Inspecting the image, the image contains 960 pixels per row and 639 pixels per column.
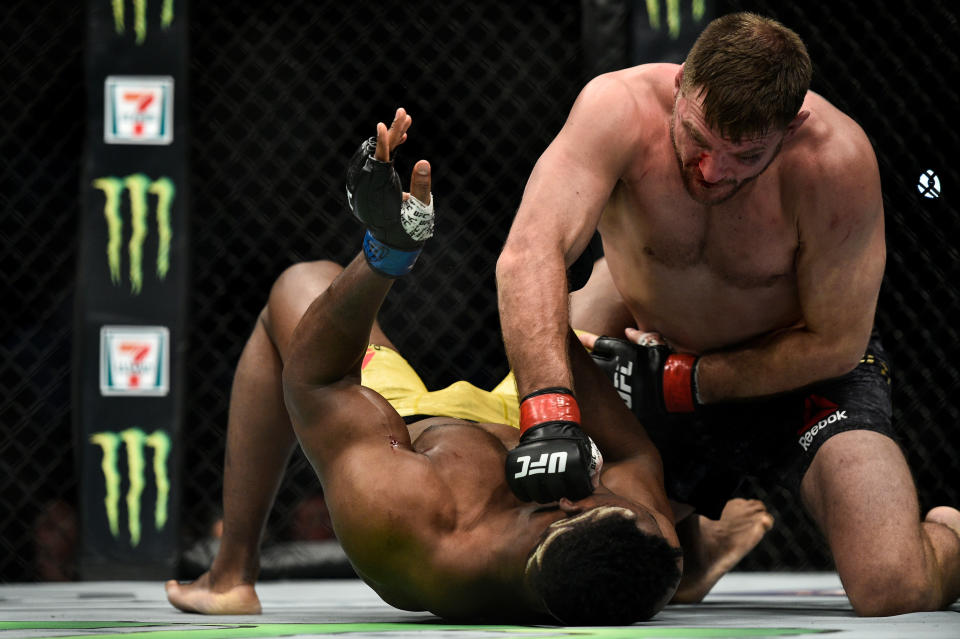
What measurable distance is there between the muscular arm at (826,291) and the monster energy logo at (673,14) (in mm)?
1282

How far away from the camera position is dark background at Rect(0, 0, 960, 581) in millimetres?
3131

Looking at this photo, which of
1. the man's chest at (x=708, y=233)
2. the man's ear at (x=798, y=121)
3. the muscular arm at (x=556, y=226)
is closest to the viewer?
the muscular arm at (x=556, y=226)

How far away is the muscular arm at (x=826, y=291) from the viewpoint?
166cm

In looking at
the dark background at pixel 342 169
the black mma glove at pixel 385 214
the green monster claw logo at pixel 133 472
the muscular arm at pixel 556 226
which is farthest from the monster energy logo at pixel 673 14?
the black mma glove at pixel 385 214

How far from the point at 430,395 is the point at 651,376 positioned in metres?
0.41

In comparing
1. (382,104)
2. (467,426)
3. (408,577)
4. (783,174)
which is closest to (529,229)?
(467,426)

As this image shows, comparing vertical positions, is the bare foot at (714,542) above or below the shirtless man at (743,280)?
below

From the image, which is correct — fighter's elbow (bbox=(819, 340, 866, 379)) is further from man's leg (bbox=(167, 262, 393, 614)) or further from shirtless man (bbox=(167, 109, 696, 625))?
man's leg (bbox=(167, 262, 393, 614))

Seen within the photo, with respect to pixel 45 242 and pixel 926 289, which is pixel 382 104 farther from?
pixel 926 289

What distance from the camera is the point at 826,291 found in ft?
5.65

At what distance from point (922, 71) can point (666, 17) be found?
2.76 ft

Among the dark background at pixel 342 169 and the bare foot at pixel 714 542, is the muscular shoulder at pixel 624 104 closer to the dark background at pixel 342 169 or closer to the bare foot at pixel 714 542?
the bare foot at pixel 714 542

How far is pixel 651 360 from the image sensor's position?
1.95 meters

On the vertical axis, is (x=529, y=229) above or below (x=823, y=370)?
above
